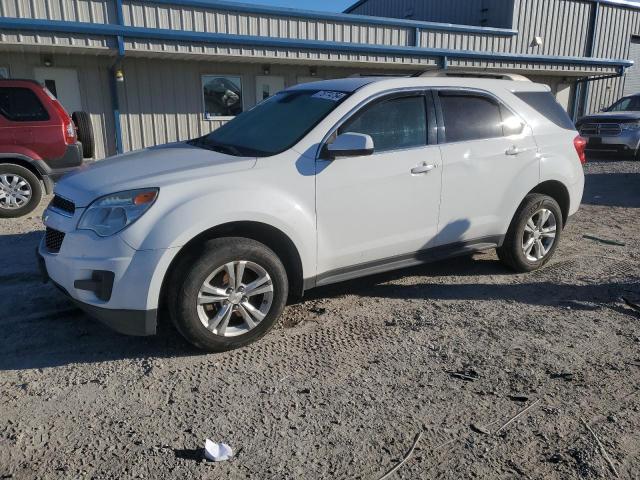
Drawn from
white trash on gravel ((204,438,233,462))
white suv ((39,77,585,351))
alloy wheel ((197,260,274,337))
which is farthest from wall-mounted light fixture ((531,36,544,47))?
white trash on gravel ((204,438,233,462))

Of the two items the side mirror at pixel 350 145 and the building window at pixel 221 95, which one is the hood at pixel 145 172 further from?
the building window at pixel 221 95

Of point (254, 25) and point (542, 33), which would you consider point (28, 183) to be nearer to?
point (254, 25)

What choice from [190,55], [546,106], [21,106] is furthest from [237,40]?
[546,106]

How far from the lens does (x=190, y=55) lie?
38.4 feet

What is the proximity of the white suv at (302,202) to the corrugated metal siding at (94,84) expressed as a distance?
28.5ft

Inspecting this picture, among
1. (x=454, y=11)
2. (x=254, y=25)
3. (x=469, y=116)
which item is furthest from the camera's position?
(x=454, y=11)

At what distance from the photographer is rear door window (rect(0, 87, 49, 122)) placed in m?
7.20

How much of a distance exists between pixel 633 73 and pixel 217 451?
26667 millimetres

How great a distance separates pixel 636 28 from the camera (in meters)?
23.2

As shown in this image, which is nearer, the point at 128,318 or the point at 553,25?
the point at 128,318

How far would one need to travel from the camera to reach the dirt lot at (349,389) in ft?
8.16

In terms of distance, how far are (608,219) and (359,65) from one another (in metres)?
8.73

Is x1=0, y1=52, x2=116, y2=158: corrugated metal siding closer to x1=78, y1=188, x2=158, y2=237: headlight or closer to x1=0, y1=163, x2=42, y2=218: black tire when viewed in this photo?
x1=0, y1=163, x2=42, y2=218: black tire

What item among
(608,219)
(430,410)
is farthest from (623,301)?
(608,219)
